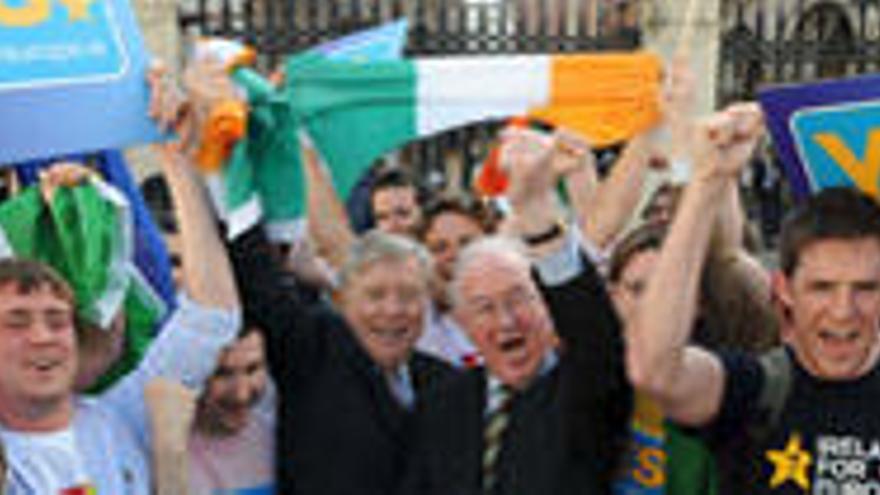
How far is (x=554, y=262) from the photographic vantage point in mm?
2828

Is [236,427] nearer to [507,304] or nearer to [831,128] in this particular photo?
[507,304]

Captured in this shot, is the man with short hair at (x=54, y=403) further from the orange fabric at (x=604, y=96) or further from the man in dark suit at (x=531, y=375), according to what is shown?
the orange fabric at (x=604, y=96)

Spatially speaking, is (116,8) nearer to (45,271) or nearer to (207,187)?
(207,187)

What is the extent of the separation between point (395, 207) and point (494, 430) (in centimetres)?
199

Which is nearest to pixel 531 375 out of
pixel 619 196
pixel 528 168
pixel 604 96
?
pixel 528 168

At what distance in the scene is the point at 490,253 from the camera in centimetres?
→ 302

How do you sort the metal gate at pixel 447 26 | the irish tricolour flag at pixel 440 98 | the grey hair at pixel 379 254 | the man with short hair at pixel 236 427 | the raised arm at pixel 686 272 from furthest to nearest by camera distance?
1. the metal gate at pixel 447 26
2. the irish tricolour flag at pixel 440 98
3. the grey hair at pixel 379 254
4. the man with short hair at pixel 236 427
5. the raised arm at pixel 686 272

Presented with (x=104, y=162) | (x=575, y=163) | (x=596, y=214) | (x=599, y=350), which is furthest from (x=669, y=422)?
(x=104, y=162)

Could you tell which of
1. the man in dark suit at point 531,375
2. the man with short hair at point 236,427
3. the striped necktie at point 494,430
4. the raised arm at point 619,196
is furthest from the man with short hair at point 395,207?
the striped necktie at point 494,430

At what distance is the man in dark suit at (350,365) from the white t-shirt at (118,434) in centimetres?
25

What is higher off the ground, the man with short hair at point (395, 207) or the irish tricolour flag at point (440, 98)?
the irish tricolour flag at point (440, 98)

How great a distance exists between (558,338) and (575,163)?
0.58 metres

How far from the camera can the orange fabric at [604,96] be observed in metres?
4.15

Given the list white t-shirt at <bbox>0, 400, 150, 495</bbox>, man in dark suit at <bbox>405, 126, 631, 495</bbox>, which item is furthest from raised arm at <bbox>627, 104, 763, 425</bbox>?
white t-shirt at <bbox>0, 400, 150, 495</bbox>
